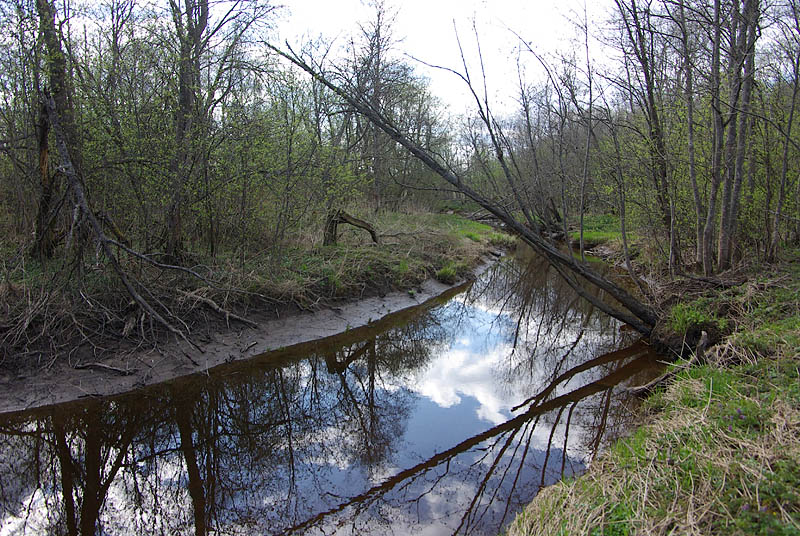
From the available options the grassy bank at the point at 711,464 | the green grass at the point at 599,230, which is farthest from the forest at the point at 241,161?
the green grass at the point at 599,230

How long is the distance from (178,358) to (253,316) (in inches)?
64.0

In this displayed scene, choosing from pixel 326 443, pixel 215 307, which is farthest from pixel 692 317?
pixel 215 307

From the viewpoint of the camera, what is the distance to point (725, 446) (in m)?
3.32

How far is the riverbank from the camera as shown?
20.3 feet

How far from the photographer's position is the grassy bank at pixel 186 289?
6500 mm

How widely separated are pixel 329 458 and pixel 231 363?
285 centimetres

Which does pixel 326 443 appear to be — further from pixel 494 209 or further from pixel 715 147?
pixel 715 147

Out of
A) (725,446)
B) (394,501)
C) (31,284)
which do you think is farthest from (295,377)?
(725,446)

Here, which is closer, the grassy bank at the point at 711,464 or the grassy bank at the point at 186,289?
the grassy bank at the point at 711,464

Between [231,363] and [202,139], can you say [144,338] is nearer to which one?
[231,363]

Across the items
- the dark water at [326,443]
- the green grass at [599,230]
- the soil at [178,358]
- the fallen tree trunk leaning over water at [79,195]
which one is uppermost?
the fallen tree trunk leaning over water at [79,195]

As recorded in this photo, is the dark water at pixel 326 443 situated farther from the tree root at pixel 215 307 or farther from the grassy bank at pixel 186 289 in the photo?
the grassy bank at pixel 186 289

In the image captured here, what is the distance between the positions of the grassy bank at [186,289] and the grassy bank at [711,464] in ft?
18.9

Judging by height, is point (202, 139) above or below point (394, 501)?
above
